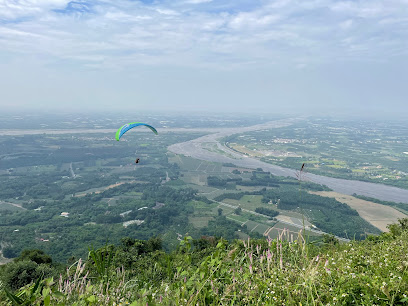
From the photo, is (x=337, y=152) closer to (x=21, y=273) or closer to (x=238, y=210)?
(x=238, y=210)

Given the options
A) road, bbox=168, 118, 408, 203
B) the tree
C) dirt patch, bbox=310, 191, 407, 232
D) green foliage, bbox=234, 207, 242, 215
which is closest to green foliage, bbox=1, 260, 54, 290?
the tree

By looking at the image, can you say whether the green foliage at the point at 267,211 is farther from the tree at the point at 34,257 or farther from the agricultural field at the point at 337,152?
the tree at the point at 34,257

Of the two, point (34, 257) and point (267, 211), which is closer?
point (34, 257)

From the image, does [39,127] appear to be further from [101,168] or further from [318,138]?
[318,138]

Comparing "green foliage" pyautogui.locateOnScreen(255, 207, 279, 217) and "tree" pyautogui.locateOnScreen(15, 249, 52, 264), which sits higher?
"tree" pyautogui.locateOnScreen(15, 249, 52, 264)

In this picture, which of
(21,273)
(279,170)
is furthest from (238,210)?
(21,273)

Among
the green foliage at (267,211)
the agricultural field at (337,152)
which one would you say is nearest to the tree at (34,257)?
the green foliage at (267,211)

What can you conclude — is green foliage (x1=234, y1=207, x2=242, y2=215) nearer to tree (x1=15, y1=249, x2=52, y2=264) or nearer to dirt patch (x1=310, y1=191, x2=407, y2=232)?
dirt patch (x1=310, y1=191, x2=407, y2=232)

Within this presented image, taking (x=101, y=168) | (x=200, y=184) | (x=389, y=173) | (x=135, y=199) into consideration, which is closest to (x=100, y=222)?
(x=135, y=199)
